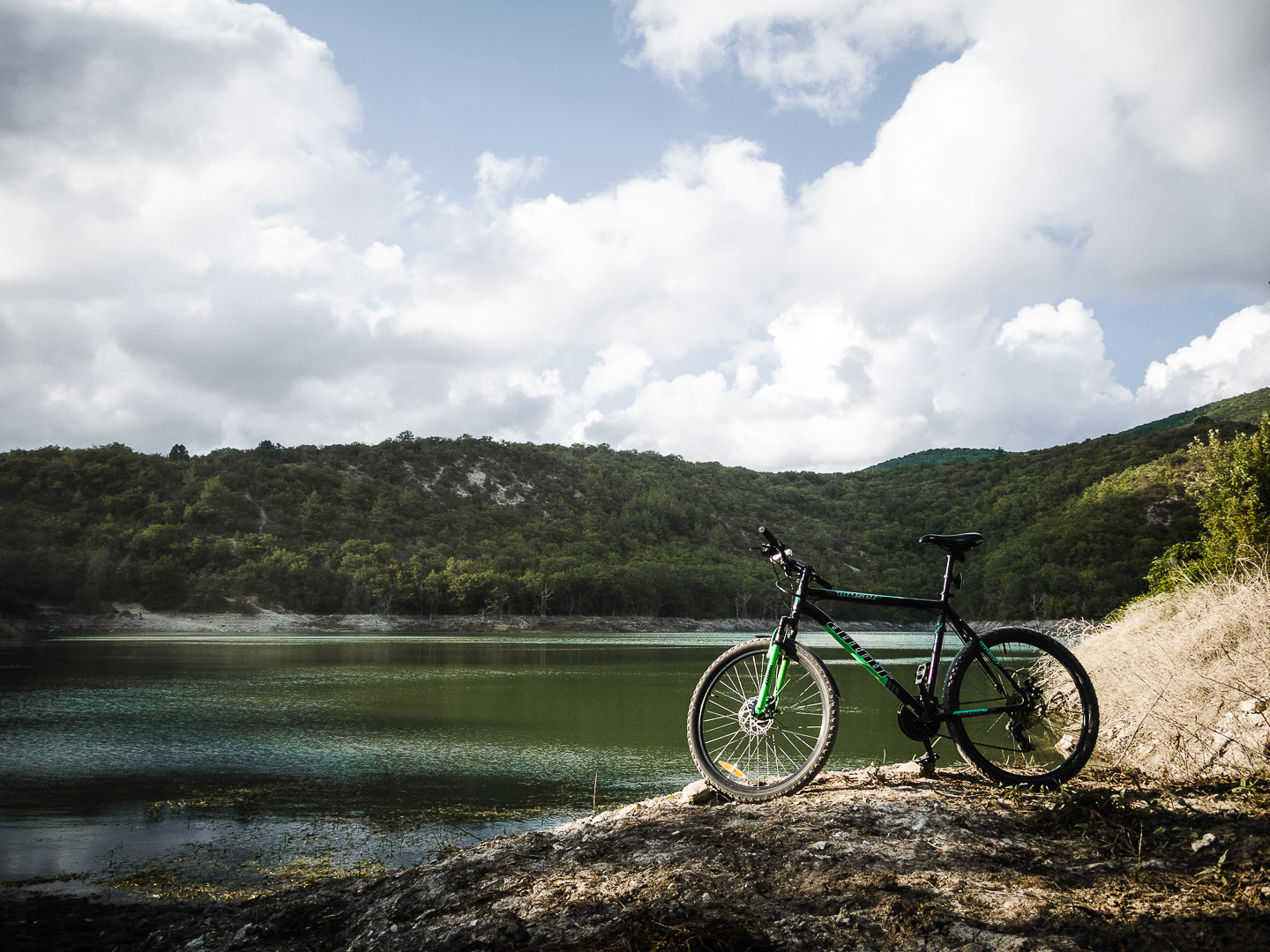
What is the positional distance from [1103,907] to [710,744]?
8.74 feet

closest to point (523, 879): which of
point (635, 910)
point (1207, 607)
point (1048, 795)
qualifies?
point (635, 910)

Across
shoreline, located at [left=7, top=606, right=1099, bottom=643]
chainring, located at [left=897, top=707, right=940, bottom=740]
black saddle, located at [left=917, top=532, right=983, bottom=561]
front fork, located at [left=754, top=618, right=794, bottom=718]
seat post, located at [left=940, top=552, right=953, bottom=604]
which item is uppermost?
black saddle, located at [left=917, top=532, right=983, bottom=561]

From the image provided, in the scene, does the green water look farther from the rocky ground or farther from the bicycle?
the bicycle

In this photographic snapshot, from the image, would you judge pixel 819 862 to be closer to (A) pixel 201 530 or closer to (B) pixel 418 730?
(B) pixel 418 730

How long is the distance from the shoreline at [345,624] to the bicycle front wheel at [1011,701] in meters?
63.5

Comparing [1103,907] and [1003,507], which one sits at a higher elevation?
[1003,507]

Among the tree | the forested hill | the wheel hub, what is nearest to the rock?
the wheel hub

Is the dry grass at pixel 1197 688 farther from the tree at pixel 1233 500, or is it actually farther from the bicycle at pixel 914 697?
the tree at pixel 1233 500

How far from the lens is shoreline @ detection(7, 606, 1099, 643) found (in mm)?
76625

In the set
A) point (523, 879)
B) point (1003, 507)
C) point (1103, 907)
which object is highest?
point (1003, 507)

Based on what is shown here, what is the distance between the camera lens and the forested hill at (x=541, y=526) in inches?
2803

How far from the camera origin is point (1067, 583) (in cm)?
6888

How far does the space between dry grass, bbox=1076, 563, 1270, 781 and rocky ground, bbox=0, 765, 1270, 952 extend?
1.57 meters

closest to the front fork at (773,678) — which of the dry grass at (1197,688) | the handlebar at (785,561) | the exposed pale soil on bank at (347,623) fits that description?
the handlebar at (785,561)
